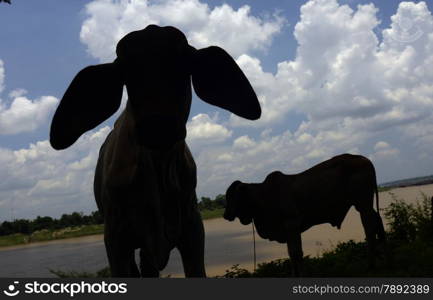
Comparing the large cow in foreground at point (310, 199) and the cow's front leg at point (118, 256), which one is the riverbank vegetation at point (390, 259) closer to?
the large cow in foreground at point (310, 199)

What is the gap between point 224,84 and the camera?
2.65 m

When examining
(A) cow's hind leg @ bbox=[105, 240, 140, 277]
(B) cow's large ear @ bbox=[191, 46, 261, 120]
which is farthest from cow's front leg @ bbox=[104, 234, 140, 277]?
(B) cow's large ear @ bbox=[191, 46, 261, 120]

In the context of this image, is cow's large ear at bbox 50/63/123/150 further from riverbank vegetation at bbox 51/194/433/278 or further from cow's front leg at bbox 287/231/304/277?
riverbank vegetation at bbox 51/194/433/278

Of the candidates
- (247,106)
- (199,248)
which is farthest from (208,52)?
(199,248)

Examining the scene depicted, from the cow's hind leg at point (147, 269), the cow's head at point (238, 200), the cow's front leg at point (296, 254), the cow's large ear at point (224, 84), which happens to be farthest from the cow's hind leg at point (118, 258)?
the cow's head at point (238, 200)

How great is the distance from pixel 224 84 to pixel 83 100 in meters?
0.80

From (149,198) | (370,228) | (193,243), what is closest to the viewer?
(149,198)

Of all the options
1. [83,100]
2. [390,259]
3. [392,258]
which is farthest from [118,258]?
[392,258]

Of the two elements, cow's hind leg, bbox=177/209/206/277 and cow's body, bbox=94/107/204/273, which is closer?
cow's body, bbox=94/107/204/273

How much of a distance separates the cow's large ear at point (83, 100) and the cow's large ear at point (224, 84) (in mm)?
456

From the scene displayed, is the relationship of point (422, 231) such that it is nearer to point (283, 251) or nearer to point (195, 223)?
point (283, 251)

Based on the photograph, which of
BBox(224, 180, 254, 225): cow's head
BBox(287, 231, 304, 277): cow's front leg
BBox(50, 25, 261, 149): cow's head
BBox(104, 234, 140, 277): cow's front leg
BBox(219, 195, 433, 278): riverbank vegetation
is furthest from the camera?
BBox(224, 180, 254, 225): cow's head

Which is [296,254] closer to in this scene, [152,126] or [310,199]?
[310,199]

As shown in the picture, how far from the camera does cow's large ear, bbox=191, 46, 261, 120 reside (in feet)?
8.54
